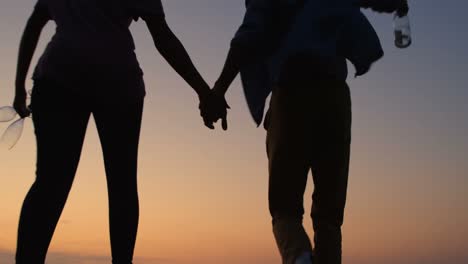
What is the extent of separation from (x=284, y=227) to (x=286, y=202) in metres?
0.14

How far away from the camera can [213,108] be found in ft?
12.4

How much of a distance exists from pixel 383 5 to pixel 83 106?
1847mm

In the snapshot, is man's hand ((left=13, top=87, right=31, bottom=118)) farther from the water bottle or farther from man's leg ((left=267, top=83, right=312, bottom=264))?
the water bottle

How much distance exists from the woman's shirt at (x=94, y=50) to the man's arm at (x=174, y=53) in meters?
0.18

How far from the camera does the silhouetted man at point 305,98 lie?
3.48 m

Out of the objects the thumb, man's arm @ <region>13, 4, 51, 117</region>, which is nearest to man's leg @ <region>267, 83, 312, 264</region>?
the thumb

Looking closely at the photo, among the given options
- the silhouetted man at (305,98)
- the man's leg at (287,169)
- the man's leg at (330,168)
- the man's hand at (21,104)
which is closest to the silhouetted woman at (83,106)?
the man's hand at (21,104)

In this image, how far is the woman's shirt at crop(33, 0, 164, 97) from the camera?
131 inches

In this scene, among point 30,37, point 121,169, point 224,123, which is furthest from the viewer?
point 224,123

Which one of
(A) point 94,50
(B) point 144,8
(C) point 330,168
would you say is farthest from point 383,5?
(A) point 94,50

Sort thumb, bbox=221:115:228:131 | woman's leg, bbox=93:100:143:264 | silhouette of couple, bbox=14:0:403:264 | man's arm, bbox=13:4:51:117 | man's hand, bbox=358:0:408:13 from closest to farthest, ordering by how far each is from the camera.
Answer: silhouette of couple, bbox=14:0:403:264
woman's leg, bbox=93:100:143:264
man's arm, bbox=13:4:51:117
man's hand, bbox=358:0:408:13
thumb, bbox=221:115:228:131

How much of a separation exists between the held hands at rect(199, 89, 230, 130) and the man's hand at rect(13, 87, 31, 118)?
1.04 m

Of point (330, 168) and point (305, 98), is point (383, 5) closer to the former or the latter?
point (305, 98)

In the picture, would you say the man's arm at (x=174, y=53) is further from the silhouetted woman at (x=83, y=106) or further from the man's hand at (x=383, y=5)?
the man's hand at (x=383, y=5)
